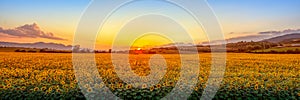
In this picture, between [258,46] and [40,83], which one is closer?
[40,83]

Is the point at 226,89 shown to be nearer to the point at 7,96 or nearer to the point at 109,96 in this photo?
the point at 109,96

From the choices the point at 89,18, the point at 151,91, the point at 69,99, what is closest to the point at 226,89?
the point at 151,91

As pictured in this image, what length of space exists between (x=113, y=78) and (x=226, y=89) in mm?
3736

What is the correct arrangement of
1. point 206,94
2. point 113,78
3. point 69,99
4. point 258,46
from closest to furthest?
point 69,99 < point 206,94 < point 113,78 < point 258,46

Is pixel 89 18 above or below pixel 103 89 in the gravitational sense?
above

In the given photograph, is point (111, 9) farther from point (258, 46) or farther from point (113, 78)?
point (258, 46)

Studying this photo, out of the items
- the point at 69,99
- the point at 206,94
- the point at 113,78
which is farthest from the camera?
the point at 113,78

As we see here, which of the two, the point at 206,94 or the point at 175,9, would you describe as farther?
the point at 175,9

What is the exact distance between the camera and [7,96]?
8.79m

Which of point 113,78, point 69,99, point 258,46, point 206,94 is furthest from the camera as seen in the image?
point 258,46

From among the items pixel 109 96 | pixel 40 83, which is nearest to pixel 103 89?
pixel 109 96

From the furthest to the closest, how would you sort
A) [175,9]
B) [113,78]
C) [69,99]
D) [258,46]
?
[258,46] → [175,9] → [113,78] → [69,99]

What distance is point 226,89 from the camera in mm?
9641

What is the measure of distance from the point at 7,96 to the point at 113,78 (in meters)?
3.47
